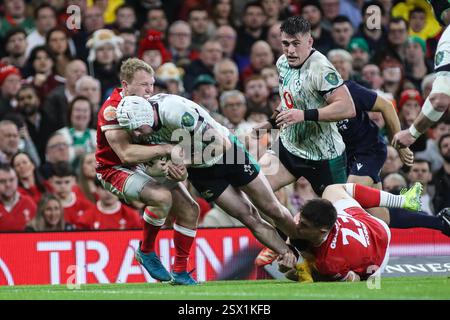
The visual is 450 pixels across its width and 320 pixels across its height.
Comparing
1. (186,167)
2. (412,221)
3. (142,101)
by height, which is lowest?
(412,221)

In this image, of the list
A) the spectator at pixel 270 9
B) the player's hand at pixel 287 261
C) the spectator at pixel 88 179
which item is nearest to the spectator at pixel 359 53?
the spectator at pixel 270 9

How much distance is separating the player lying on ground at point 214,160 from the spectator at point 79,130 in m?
4.23

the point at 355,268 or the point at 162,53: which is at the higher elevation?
the point at 162,53

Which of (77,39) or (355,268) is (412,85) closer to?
(77,39)

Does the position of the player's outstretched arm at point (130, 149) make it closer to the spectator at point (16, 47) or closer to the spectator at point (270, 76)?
the spectator at point (16, 47)

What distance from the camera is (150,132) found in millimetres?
9344

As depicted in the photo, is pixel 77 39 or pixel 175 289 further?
pixel 77 39

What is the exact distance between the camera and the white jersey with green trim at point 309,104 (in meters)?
10.1

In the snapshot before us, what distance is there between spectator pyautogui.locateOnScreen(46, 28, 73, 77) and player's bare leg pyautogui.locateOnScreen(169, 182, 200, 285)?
560 cm

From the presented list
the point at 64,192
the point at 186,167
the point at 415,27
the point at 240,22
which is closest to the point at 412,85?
the point at 415,27

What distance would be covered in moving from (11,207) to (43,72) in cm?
272

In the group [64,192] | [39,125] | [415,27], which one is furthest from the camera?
[415,27]

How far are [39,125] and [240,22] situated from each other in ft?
13.4

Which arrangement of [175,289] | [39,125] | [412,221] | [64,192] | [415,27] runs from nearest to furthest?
1. [175,289]
2. [412,221]
3. [64,192]
4. [39,125]
5. [415,27]
